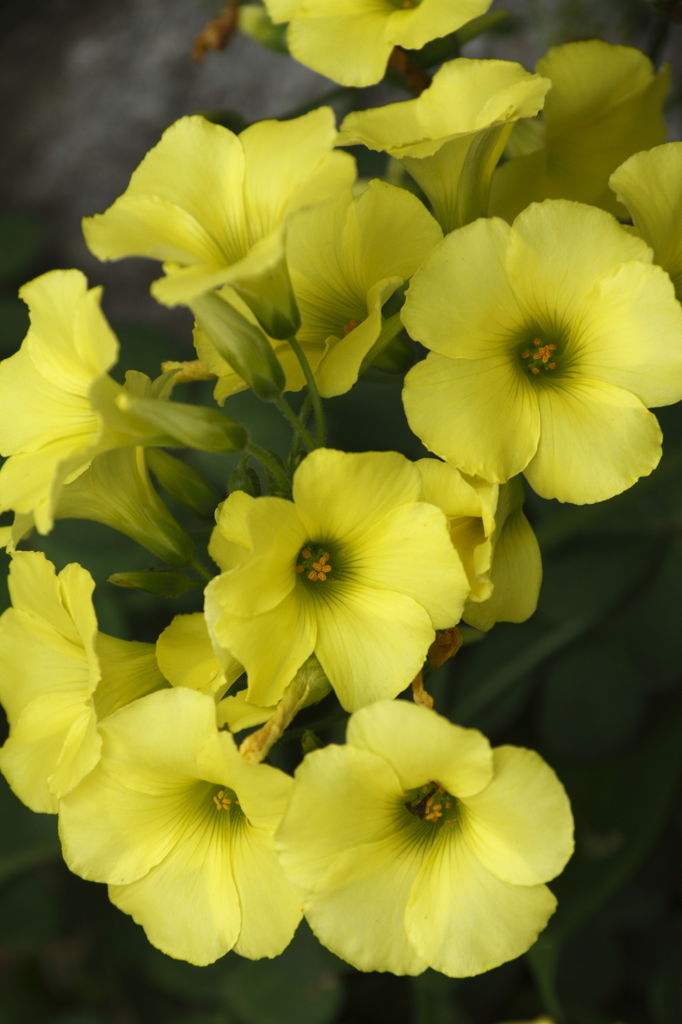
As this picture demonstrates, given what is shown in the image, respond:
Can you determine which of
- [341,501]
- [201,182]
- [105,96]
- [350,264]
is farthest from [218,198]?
[105,96]

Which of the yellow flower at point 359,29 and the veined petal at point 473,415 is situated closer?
the veined petal at point 473,415

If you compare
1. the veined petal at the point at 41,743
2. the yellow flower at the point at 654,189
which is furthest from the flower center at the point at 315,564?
the yellow flower at the point at 654,189

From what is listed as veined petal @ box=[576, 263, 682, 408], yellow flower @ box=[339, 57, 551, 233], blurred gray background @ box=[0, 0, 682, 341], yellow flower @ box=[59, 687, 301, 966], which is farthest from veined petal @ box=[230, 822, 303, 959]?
blurred gray background @ box=[0, 0, 682, 341]

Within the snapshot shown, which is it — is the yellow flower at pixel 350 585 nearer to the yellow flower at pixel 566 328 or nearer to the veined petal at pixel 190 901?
the yellow flower at pixel 566 328

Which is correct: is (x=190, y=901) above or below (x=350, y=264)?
→ below

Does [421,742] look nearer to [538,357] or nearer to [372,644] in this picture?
[372,644]

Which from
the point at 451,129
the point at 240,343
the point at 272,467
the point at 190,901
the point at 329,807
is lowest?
the point at 190,901
